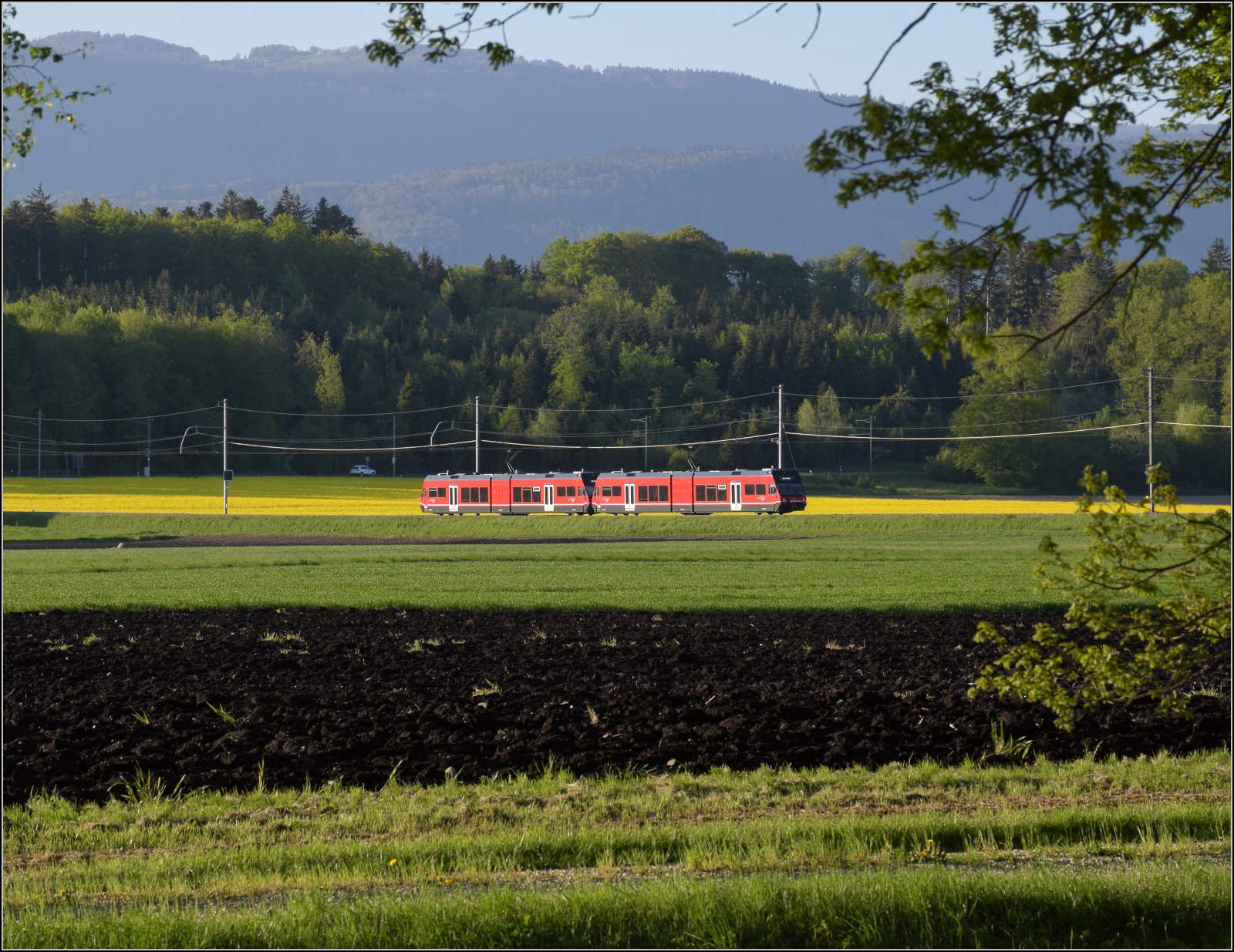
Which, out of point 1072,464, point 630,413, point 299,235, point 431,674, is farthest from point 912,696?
point 299,235

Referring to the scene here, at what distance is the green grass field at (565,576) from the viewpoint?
22.8m

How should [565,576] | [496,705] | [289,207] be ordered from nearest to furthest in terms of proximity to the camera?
[496,705]
[565,576]
[289,207]

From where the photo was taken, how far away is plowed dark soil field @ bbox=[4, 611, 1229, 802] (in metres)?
10.5

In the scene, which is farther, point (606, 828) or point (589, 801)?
point (589, 801)

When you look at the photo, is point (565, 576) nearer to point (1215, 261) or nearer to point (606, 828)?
point (606, 828)

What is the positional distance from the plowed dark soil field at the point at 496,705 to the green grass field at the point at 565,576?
3683 millimetres

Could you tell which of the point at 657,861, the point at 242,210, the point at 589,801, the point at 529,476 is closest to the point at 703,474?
the point at 529,476

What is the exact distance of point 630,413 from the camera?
101875mm

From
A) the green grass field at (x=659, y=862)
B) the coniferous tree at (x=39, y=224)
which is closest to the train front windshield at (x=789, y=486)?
the green grass field at (x=659, y=862)

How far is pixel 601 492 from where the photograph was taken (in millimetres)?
61500

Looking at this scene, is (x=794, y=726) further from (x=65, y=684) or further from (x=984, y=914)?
(x=65, y=684)

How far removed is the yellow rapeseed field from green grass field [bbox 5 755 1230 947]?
43.7 m

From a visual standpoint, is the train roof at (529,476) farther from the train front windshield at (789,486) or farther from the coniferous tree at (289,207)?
the coniferous tree at (289,207)

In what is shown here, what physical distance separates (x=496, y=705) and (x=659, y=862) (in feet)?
17.9
